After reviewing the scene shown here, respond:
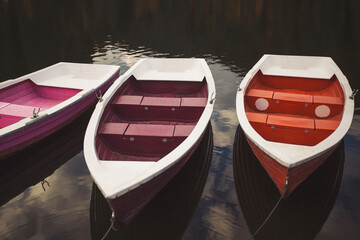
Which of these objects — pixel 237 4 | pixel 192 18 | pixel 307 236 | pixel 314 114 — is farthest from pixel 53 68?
pixel 237 4

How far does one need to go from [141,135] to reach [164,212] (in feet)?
5.56

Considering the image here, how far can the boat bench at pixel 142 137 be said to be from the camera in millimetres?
5703

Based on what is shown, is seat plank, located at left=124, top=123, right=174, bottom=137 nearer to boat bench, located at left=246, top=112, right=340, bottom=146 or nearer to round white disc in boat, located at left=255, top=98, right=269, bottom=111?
boat bench, located at left=246, top=112, right=340, bottom=146

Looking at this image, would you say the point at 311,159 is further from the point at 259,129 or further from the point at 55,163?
the point at 55,163

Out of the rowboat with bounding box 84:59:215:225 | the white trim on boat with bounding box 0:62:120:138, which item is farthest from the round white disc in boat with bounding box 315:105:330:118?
the white trim on boat with bounding box 0:62:120:138

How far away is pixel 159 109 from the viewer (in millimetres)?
7020

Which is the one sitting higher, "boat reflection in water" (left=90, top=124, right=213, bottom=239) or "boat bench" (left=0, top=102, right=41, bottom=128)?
"boat bench" (left=0, top=102, right=41, bottom=128)

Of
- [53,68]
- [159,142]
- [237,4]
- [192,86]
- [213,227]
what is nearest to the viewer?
[213,227]

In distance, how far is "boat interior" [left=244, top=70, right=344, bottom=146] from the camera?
5.96 m

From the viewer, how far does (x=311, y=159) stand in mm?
4738

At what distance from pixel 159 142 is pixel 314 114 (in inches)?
172

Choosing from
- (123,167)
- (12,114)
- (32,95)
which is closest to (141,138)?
(123,167)

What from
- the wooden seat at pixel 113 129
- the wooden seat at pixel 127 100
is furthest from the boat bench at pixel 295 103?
the wooden seat at pixel 113 129

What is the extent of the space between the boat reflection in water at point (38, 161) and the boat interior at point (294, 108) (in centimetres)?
530
